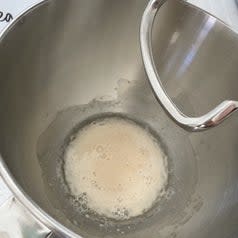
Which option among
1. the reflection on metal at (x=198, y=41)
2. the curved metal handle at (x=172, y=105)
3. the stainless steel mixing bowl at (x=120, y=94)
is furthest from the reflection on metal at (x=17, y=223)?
the reflection on metal at (x=198, y=41)

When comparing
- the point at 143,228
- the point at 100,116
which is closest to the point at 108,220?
the point at 143,228

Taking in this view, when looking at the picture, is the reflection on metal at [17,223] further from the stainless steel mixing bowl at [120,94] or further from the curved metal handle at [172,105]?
the curved metal handle at [172,105]

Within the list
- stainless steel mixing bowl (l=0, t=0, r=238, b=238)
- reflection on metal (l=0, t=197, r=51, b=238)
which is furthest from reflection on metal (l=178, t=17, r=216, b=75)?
reflection on metal (l=0, t=197, r=51, b=238)

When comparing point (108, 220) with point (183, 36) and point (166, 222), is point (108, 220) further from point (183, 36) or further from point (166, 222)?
point (183, 36)

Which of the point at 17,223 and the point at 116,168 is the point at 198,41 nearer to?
the point at 116,168

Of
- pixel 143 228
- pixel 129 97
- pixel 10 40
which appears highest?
pixel 10 40

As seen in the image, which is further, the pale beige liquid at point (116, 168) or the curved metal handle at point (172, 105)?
the pale beige liquid at point (116, 168)
